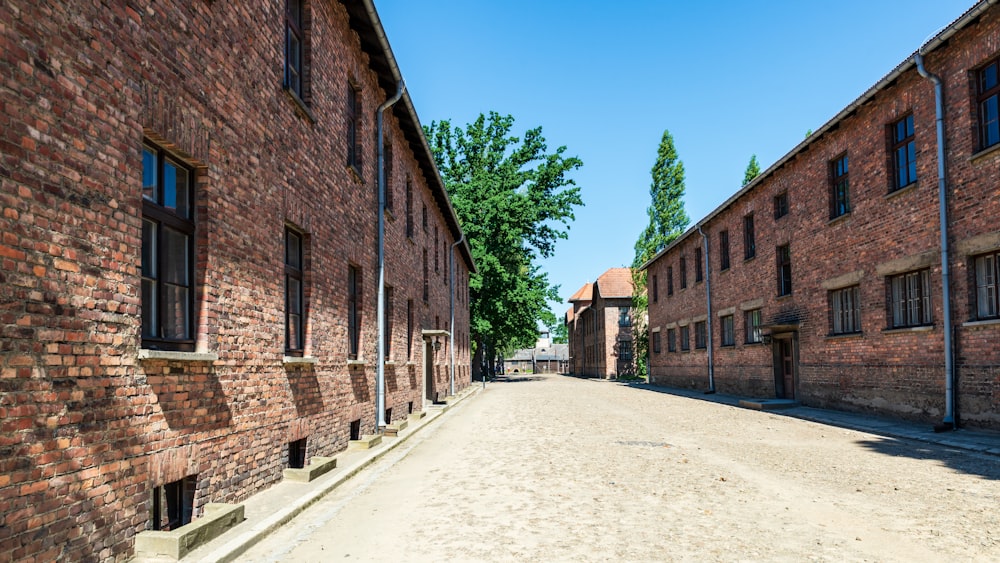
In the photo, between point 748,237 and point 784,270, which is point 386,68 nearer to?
point 784,270

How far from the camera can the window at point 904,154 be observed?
15031 millimetres

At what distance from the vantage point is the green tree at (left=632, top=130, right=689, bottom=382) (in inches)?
2003

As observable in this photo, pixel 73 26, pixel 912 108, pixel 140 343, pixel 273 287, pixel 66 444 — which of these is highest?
pixel 912 108

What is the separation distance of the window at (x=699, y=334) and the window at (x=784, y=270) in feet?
27.4

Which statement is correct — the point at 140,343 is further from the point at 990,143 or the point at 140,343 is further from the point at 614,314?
the point at 614,314


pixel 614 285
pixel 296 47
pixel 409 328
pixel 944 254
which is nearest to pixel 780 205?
pixel 944 254

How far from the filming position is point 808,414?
56.8ft

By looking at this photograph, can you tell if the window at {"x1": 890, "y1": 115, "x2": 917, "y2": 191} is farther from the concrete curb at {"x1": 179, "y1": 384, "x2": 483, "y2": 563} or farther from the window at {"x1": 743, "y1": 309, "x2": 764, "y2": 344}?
the concrete curb at {"x1": 179, "y1": 384, "x2": 483, "y2": 563}

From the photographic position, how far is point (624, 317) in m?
59.8

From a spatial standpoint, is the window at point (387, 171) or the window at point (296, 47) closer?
the window at point (296, 47)

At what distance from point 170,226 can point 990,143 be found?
43.5 feet

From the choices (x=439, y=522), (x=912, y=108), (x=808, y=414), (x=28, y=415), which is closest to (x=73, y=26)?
(x=28, y=415)

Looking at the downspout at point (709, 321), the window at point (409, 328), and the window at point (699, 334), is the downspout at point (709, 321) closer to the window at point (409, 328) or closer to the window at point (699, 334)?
the window at point (699, 334)

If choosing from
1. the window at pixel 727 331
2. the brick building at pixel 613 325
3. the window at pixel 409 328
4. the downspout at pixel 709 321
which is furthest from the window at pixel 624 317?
the window at pixel 409 328
